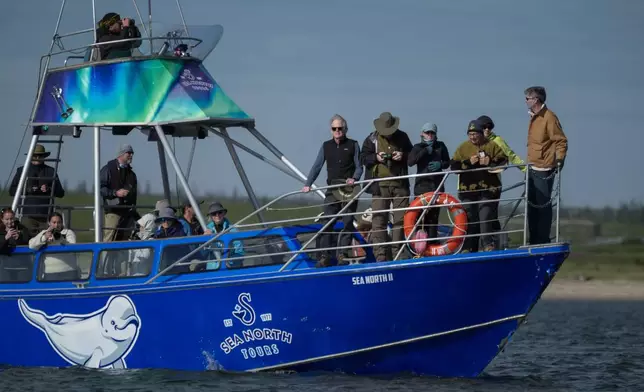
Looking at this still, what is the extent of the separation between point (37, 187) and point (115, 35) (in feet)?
9.69

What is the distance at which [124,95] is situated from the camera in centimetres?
2234

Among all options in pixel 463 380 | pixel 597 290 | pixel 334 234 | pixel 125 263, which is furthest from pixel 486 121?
pixel 597 290

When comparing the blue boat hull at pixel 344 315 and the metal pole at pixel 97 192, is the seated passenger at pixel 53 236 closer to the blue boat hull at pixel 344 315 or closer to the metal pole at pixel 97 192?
the metal pole at pixel 97 192

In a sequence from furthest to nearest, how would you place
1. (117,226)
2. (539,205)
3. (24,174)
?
(24,174), (117,226), (539,205)

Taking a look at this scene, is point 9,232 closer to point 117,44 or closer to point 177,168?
point 177,168

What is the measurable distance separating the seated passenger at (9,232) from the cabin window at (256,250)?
3937 millimetres

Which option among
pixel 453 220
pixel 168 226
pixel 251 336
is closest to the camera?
pixel 453 220

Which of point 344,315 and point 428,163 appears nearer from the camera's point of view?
point 344,315

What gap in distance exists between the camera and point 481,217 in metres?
20.1

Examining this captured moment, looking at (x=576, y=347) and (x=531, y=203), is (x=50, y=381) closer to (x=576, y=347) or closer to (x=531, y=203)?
(x=531, y=203)

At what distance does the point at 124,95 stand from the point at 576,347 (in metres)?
12.6

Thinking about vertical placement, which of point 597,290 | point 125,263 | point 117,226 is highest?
point 117,226

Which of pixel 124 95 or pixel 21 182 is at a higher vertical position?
pixel 124 95

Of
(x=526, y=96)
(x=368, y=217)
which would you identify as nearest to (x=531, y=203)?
(x=526, y=96)
